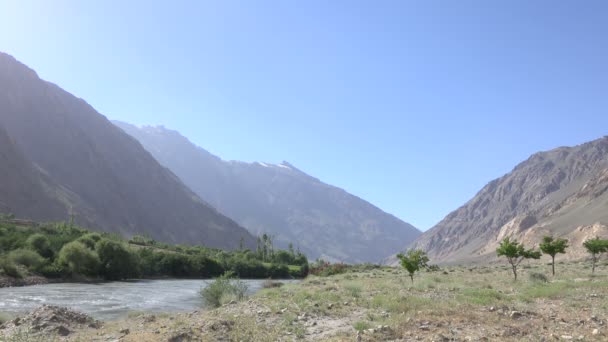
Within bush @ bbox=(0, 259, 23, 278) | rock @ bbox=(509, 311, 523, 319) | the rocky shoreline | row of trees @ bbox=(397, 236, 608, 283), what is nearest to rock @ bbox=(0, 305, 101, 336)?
rock @ bbox=(509, 311, 523, 319)

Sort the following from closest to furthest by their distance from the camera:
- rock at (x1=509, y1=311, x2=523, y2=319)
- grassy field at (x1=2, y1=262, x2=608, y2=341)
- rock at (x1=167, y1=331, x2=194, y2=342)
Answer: grassy field at (x1=2, y1=262, x2=608, y2=341), rock at (x1=167, y1=331, x2=194, y2=342), rock at (x1=509, y1=311, x2=523, y2=319)

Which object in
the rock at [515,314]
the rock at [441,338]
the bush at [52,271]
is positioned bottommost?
the rock at [441,338]

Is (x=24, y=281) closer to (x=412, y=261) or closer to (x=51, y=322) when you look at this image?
(x=51, y=322)

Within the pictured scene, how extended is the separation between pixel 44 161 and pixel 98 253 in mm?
132044

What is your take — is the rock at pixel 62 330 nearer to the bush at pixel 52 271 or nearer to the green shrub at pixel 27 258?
the green shrub at pixel 27 258

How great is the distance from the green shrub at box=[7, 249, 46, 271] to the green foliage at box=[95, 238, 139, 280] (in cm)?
815

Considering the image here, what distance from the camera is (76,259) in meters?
66.5

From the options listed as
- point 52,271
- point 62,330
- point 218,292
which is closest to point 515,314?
point 62,330

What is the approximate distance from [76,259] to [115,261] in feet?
22.7

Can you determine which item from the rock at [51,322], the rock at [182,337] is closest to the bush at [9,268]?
the rock at [51,322]

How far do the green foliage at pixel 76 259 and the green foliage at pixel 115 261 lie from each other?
2.17 m

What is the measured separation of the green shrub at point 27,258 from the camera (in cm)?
6197

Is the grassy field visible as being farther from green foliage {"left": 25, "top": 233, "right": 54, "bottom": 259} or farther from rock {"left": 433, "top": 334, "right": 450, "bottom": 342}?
green foliage {"left": 25, "top": 233, "right": 54, "bottom": 259}

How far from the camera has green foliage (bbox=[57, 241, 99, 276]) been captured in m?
66.1
